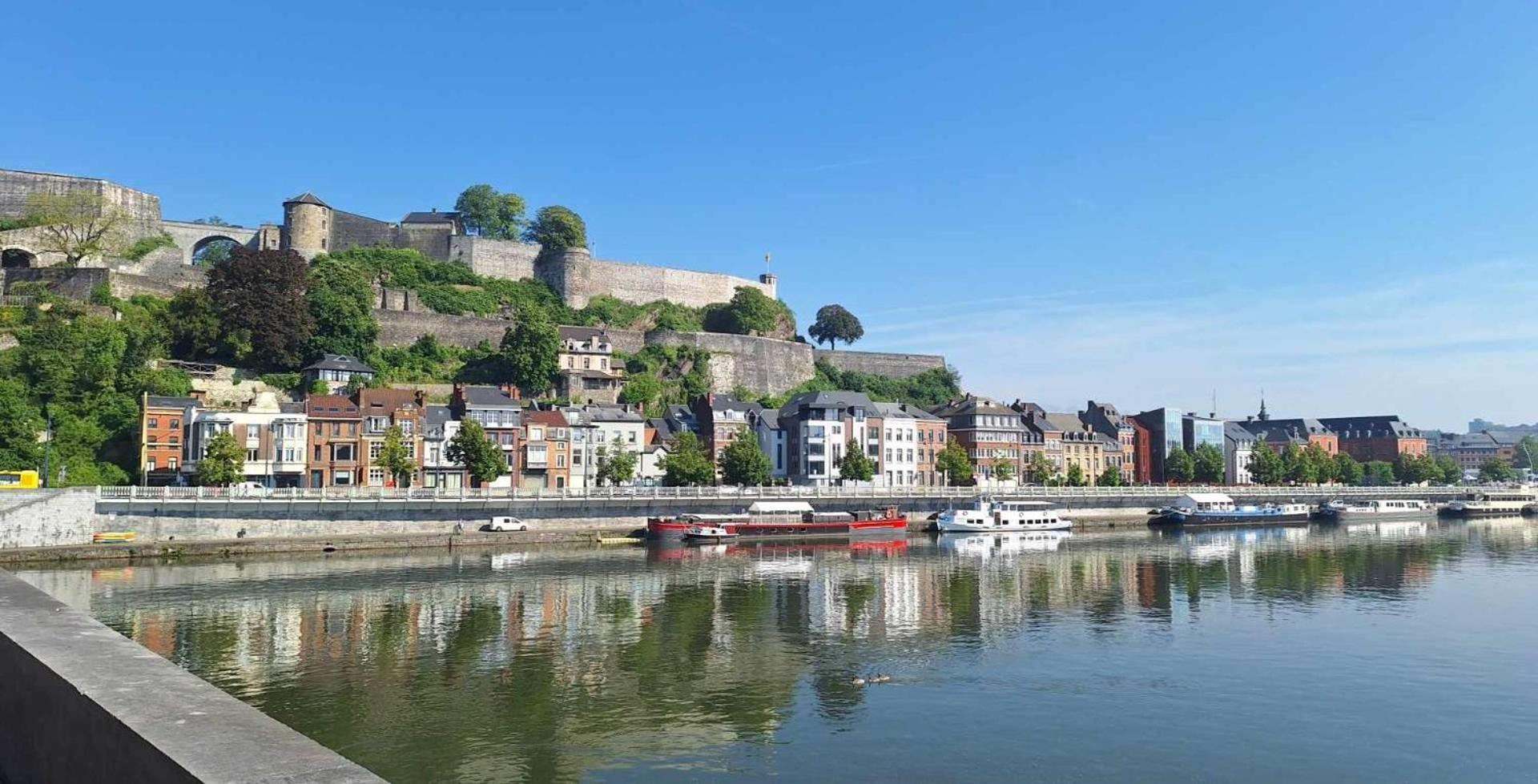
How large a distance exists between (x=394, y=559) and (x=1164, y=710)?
34.5 metres

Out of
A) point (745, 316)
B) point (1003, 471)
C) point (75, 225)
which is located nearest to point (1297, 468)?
point (1003, 471)

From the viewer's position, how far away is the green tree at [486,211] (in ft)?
333

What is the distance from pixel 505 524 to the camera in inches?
2087

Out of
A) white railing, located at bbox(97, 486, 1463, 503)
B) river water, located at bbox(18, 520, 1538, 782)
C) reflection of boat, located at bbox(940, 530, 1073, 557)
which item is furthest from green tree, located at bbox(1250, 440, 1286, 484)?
river water, located at bbox(18, 520, 1538, 782)

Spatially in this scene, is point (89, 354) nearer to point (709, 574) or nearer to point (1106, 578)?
point (709, 574)

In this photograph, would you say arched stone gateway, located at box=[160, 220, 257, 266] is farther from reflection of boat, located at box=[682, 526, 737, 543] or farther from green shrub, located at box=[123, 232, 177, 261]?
reflection of boat, located at box=[682, 526, 737, 543]

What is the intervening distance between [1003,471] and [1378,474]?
183 feet

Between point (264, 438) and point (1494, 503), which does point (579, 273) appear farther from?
point (1494, 503)

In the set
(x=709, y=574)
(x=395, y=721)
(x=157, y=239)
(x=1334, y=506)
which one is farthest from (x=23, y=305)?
(x=1334, y=506)

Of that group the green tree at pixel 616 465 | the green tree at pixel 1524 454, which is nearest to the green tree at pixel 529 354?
the green tree at pixel 616 465

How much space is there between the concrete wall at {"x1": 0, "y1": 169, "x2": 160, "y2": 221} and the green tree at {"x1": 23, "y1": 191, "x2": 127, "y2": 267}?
652 mm

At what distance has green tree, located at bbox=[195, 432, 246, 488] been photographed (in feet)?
167

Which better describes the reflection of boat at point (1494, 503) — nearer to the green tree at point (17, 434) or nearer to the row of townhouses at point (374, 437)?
the row of townhouses at point (374, 437)

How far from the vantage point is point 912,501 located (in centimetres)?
6756
